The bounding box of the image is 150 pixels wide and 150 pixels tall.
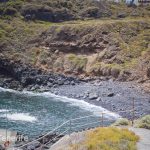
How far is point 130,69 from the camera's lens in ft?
306

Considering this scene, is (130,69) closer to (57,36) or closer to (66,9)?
(57,36)

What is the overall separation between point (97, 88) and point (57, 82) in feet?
40.0

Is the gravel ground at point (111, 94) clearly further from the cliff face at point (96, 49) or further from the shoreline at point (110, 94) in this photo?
the cliff face at point (96, 49)

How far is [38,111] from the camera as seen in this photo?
68062 mm

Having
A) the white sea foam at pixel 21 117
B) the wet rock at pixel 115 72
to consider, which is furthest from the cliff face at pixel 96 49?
the white sea foam at pixel 21 117

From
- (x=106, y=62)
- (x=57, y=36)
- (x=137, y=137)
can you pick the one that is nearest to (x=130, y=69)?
(x=106, y=62)

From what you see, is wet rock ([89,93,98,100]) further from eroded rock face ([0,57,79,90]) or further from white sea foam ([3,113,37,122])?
white sea foam ([3,113,37,122])

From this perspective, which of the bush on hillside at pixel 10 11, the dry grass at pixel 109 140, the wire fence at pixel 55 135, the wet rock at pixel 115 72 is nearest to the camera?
the dry grass at pixel 109 140

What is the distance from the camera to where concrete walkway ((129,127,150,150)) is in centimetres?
1688

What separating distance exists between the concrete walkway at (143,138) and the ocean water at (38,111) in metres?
31.4

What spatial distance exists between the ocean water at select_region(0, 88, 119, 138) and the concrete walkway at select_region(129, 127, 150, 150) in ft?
103

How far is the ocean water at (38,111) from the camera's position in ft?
184

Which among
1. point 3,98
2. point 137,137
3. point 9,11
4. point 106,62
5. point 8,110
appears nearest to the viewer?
point 137,137

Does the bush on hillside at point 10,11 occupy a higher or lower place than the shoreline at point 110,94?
higher
